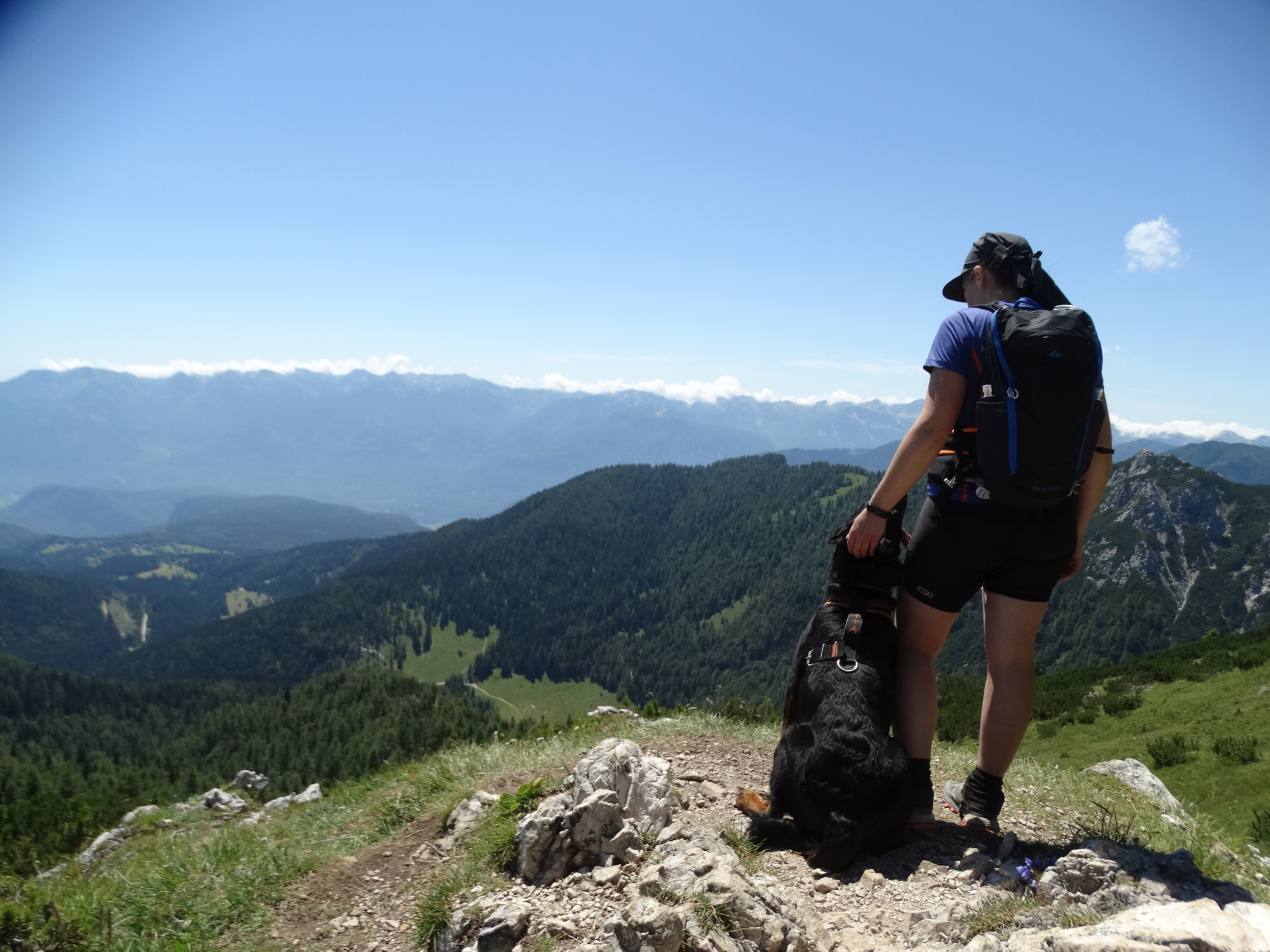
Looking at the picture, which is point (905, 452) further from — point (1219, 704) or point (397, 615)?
point (397, 615)

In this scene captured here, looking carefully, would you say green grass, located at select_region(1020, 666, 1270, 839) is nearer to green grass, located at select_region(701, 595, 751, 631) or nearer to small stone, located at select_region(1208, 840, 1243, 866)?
small stone, located at select_region(1208, 840, 1243, 866)

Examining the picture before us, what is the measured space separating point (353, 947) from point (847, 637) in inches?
136

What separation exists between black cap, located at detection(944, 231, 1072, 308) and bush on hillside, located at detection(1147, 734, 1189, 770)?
1413cm

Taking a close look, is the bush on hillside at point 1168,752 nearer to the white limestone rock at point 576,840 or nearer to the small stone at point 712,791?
the small stone at point 712,791

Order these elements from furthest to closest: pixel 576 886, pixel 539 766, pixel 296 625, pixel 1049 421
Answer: pixel 296 625 < pixel 539 766 < pixel 576 886 < pixel 1049 421

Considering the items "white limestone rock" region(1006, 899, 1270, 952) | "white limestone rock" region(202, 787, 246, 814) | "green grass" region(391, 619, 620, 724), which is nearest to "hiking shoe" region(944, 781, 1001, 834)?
"white limestone rock" region(1006, 899, 1270, 952)

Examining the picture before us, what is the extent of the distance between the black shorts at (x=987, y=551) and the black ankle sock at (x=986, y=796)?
3.97 ft

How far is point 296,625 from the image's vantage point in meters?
172

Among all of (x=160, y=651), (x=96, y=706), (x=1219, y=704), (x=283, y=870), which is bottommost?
(x=160, y=651)

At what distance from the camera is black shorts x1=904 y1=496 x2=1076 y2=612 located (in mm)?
3736

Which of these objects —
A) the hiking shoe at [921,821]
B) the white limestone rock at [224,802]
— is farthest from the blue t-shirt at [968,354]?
the white limestone rock at [224,802]

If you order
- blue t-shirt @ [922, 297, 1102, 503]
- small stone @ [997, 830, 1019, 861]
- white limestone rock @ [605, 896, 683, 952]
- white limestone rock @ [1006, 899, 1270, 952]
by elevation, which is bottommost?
small stone @ [997, 830, 1019, 861]

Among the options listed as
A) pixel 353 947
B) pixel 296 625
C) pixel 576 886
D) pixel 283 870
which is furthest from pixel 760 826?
pixel 296 625

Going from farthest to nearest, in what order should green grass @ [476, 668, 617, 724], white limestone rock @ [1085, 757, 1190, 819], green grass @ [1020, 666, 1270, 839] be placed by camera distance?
green grass @ [476, 668, 617, 724] → green grass @ [1020, 666, 1270, 839] → white limestone rock @ [1085, 757, 1190, 819]
